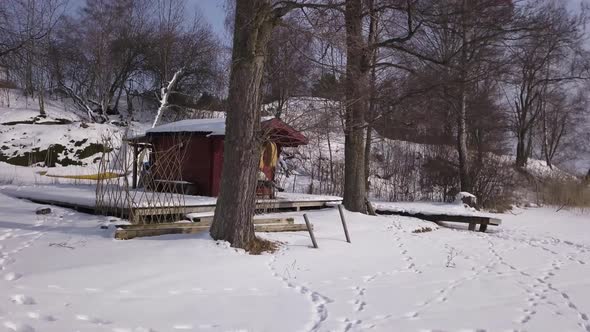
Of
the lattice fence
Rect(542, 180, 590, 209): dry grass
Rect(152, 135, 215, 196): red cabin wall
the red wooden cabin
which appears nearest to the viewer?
the lattice fence

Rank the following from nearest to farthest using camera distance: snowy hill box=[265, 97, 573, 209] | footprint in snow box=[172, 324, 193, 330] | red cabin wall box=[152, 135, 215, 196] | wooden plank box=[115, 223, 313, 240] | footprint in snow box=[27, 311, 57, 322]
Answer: footprint in snow box=[27, 311, 57, 322]
footprint in snow box=[172, 324, 193, 330]
wooden plank box=[115, 223, 313, 240]
red cabin wall box=[152, 135, 215, 196]
snowy hill box=[265, 97, 573, 209]

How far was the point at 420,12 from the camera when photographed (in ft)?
32.1

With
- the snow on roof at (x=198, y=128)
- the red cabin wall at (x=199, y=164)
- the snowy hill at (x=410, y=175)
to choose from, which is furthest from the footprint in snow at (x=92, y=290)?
the snowy hill at (x=410, y=175)

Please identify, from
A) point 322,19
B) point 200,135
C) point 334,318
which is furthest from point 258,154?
point 200,135

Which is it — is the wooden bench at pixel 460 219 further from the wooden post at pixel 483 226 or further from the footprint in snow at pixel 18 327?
the footprint in snow at pixel 18 327

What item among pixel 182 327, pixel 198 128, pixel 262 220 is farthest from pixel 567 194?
pixel 182 327

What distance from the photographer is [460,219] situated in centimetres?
1317

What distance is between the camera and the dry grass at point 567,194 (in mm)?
19531

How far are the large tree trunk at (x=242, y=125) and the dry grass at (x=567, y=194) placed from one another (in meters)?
16.8

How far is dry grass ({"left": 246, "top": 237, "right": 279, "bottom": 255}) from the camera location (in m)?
6.97

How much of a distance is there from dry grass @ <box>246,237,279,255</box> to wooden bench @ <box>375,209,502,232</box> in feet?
22.4

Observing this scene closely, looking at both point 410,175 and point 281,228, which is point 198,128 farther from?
point 410,175

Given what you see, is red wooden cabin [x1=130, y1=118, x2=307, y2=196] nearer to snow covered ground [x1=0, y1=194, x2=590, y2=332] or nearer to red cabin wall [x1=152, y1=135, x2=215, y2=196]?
→ red cabin wall [x1=152, y1=135, x2=215, y2=196]

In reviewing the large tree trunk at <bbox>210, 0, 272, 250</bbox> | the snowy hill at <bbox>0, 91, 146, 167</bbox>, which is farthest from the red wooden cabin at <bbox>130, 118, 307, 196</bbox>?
the snowy hill at <bbox>0, 91, 146, 167</bbox>
